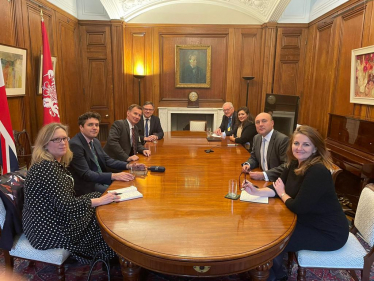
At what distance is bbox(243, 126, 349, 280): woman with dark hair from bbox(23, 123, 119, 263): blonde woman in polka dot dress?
111cm

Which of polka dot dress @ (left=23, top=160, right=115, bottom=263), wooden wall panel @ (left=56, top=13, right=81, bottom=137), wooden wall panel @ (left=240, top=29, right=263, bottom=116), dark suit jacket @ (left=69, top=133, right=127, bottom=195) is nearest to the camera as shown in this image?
polka dot dress @ (left=23, top=160, right=115, bottom=263)

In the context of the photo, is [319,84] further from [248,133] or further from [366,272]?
[366,272]

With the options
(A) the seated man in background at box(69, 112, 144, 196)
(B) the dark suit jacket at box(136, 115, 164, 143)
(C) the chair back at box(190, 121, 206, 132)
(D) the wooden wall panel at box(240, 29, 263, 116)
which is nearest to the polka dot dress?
(A) the seated man in background at box(69, 112, 144, 196)

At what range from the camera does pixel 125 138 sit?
335 cm

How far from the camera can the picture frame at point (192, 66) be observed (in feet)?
19.8

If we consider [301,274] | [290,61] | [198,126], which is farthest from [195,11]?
[301,274]

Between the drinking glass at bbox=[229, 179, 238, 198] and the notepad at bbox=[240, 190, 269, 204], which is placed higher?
the drinking glass at bbox=[229, 179, 238, 198]

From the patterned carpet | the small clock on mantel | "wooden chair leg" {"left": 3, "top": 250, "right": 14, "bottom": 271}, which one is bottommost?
the patterned carpet

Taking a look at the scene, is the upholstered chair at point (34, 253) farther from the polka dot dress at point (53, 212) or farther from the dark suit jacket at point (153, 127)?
the dark suit jacket at point (153, 127)

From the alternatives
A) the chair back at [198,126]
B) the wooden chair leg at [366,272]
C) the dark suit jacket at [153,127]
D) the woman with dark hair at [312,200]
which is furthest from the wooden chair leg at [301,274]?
the chair back at [198,126]

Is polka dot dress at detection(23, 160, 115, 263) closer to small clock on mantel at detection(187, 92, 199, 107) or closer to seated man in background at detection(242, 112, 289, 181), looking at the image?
seated man in background at detection(242, 112, 289, 181)

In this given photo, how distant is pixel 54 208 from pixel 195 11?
548cm

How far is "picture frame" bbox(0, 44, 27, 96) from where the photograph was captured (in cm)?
331

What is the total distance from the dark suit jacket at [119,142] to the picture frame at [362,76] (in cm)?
299
